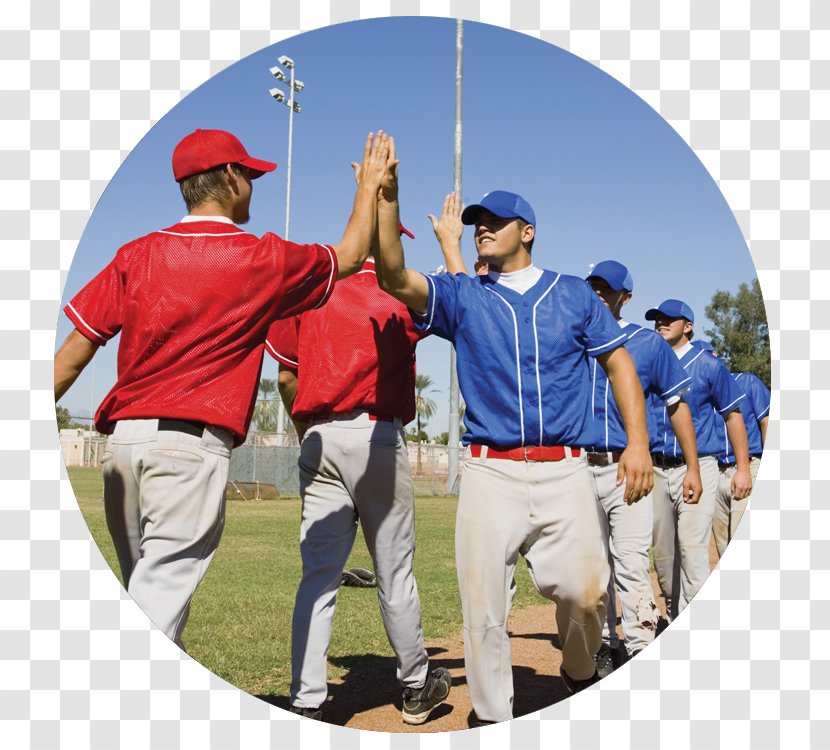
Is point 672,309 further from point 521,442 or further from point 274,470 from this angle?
point 274,470

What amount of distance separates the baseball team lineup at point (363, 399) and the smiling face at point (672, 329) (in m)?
2.92

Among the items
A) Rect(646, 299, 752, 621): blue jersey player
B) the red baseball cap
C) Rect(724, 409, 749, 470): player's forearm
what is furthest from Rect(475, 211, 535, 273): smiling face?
Rect(724, 409, 749, 470): player's forearm

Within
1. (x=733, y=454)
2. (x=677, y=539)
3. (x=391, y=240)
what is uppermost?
(x=391, y=240)

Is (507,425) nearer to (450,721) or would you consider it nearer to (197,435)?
(197,435)

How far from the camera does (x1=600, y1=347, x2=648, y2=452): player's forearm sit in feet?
13.2

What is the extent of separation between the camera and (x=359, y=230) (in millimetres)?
3648

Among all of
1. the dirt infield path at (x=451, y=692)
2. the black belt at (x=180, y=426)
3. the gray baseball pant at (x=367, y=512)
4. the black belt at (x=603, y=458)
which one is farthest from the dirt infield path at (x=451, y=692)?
the black belt at (x=180, y=426)

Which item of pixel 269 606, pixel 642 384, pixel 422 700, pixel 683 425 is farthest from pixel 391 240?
pixel 269 606

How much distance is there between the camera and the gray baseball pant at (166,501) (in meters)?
3.32

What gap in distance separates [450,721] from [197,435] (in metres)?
2.15

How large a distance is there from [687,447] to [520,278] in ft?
7.16

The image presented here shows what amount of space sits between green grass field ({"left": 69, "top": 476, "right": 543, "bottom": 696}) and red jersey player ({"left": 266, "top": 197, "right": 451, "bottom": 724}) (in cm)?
93

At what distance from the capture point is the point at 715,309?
7.93 m

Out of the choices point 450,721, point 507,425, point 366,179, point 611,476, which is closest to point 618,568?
point 611,476
